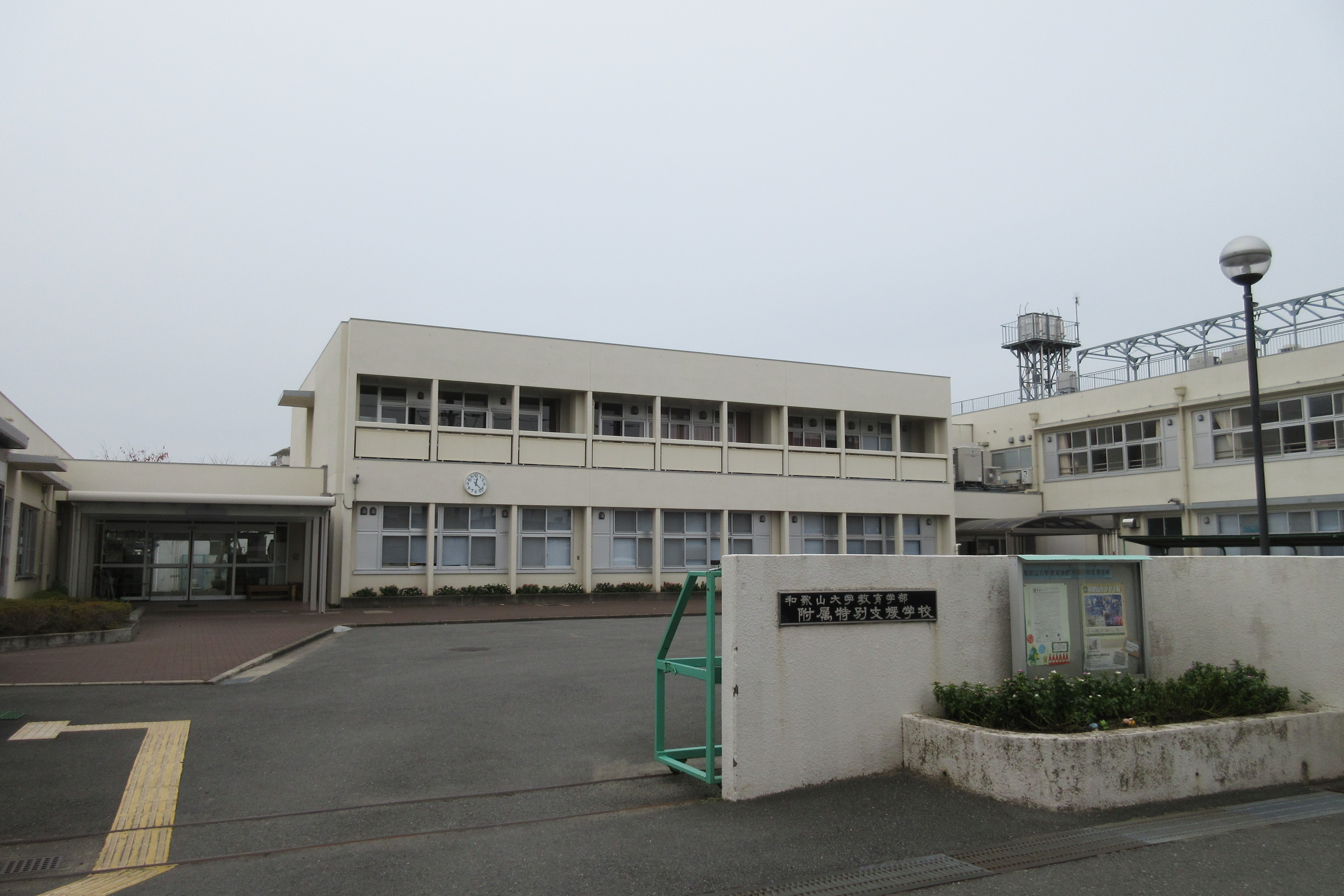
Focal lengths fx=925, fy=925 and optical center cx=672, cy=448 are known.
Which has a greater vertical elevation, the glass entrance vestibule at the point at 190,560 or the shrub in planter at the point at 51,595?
the glass entrance vestibule at the point at 190,560

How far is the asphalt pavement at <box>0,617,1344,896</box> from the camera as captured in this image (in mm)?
4945

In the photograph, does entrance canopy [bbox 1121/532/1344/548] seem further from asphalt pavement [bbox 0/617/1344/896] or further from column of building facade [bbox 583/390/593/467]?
column of building facade [bbox 583/390/593/467]

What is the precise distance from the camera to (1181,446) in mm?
27766

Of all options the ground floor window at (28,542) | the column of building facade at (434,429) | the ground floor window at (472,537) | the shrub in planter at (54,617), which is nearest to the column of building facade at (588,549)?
the ground floor window at (472,537)

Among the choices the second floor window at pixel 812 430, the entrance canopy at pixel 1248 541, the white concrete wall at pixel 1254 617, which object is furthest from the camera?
the second floor window at pixel 812 430

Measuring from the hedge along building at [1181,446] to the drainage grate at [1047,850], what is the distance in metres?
14.4

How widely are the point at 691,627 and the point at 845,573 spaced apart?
11466 millimetres

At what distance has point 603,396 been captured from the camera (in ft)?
89.9

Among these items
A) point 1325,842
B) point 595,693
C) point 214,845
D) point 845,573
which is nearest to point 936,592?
point 845,573

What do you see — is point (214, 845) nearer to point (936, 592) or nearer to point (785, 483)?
point (936, 592)

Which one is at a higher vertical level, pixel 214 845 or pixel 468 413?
pixel 468 413

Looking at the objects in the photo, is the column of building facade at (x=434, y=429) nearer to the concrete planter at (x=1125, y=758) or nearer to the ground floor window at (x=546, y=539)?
the ground floor window at (x=546, y=539)

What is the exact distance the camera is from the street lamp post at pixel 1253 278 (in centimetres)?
895

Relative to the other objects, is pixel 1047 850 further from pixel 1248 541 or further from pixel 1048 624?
pixel 1248 541
